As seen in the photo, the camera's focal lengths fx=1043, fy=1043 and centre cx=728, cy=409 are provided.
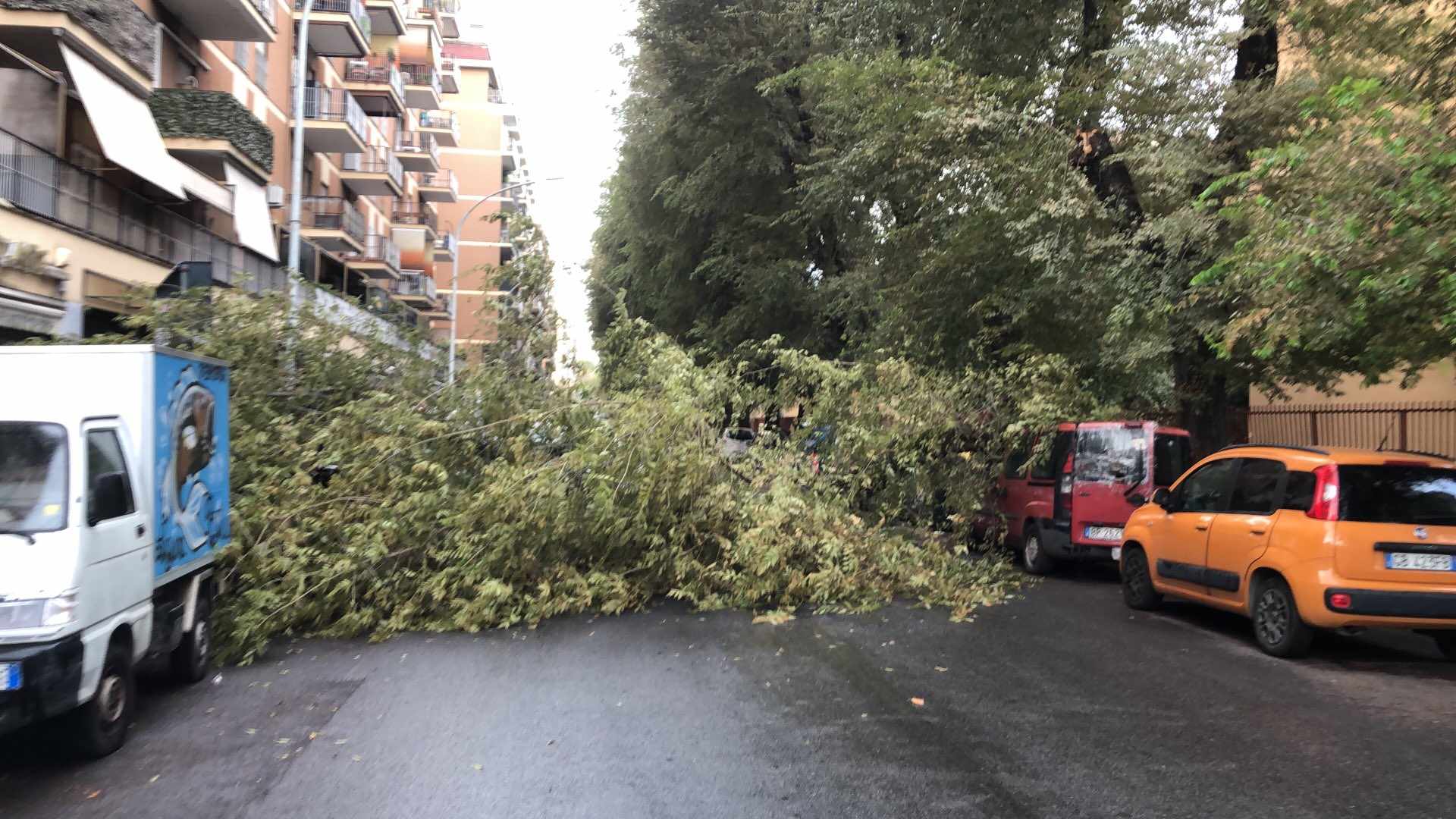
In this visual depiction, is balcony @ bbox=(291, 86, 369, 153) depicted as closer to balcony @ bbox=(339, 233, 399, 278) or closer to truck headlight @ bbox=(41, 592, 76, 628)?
balcony @ bbox=(339, 233, 399, 278)

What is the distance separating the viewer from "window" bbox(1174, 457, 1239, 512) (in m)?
8.98

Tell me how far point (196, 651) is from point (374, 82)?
1467 inches

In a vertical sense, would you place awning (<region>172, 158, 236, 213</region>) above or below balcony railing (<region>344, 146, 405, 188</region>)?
below

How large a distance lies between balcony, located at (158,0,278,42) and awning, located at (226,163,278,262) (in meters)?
3.13

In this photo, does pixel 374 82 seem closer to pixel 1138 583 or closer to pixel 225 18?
pixel 225 18

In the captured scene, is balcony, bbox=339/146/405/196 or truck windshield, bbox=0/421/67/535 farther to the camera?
balcony, bbox=339/146/405/196

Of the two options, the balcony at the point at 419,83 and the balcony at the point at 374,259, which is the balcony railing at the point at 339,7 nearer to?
the balcony at the point at 374,259

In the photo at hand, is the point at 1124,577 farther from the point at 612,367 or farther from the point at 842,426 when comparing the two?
the point at 612,367

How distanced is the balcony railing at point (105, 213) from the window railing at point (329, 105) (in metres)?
10.2

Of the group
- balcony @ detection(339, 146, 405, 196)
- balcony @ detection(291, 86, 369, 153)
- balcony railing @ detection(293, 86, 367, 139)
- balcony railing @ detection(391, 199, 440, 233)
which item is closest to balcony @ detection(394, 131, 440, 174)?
balcony railing @ detection(391, 199, 440, 233)

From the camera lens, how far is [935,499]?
13.3 m

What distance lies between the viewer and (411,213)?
49906 millimetres

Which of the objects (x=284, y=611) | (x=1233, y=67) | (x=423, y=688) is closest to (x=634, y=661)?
(x=423, y=688)

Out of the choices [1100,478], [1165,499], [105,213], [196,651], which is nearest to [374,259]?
[105,213]
